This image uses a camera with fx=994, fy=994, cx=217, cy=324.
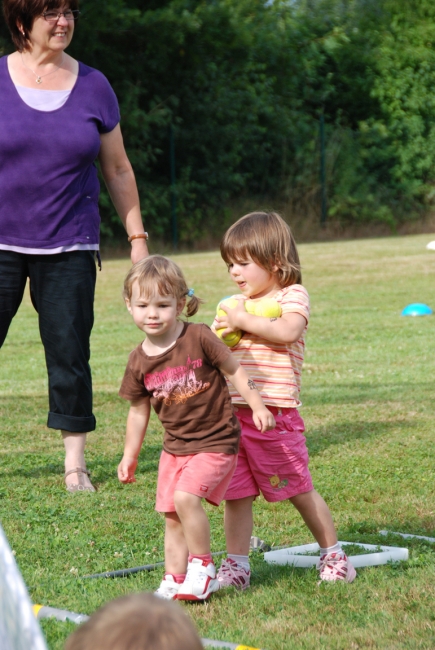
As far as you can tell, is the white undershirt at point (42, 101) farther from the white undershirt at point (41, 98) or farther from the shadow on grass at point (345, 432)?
the shadow on grass at point (345, 432)

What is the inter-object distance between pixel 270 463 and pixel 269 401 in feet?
0.70

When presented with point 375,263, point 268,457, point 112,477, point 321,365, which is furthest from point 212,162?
point 268,457

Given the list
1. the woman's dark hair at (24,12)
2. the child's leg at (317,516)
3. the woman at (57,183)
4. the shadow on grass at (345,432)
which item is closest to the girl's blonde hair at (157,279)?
the child's leg at (317,516)

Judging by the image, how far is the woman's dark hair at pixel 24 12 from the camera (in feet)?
14.1

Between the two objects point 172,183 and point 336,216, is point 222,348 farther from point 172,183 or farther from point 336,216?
point 336,216

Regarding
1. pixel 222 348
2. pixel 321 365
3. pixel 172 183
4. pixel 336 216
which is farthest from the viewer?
pixel 336 216

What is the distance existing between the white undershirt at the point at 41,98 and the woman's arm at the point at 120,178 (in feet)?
0.90

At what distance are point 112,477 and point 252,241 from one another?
1979 mm

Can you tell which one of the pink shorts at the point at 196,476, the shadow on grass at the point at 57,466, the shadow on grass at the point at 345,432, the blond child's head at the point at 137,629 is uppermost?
the blond child's head at the point at 137,629

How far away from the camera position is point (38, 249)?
450 cm

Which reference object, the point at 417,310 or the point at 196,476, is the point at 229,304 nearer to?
the point at 196,476

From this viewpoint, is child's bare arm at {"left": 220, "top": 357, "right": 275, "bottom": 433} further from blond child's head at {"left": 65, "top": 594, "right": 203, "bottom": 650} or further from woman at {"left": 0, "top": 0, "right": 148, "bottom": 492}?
blond child's head at {"left": 65, "top": 594, "right": 203, "bottom": 650}

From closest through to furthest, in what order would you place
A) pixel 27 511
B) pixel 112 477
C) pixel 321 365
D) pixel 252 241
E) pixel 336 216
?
pixel 252 241 < pixel 27 511 < pixel 112 477 < pixel 321 365 < pixel 336 216

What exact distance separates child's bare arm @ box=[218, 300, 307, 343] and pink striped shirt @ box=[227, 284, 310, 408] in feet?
0.13
